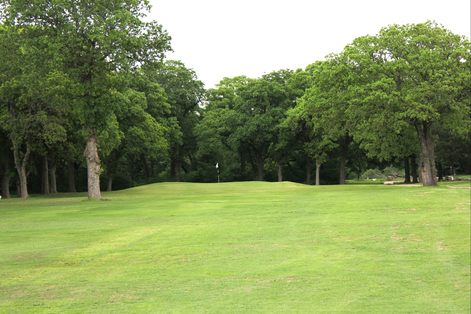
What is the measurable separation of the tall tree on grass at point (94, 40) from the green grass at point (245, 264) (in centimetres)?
1373

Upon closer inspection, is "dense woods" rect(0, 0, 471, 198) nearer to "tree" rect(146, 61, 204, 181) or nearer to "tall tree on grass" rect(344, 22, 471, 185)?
"tall tree on grass" rect(344, 22, 471, 185)

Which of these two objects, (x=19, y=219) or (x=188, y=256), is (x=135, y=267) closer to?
(x=188, y=256)

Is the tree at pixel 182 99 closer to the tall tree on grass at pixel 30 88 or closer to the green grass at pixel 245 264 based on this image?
the tall tree on grass at pixel 30 88

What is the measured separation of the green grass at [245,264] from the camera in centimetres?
813

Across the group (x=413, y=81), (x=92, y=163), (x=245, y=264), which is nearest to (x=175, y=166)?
(x=92, y=163)

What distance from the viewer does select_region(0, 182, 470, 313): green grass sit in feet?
26.7

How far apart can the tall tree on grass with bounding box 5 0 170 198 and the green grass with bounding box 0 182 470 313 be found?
1373cm

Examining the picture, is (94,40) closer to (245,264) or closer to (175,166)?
(245,264)

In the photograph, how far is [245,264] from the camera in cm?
1095

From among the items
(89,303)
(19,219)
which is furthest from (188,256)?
(19,219)

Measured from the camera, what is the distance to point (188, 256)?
12.2 metres

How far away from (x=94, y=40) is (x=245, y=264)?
76.6ft

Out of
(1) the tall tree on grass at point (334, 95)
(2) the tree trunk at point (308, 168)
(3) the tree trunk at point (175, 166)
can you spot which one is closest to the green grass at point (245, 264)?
(1) the tall tree on grass at point (334, 95)

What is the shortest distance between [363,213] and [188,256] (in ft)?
31.8
